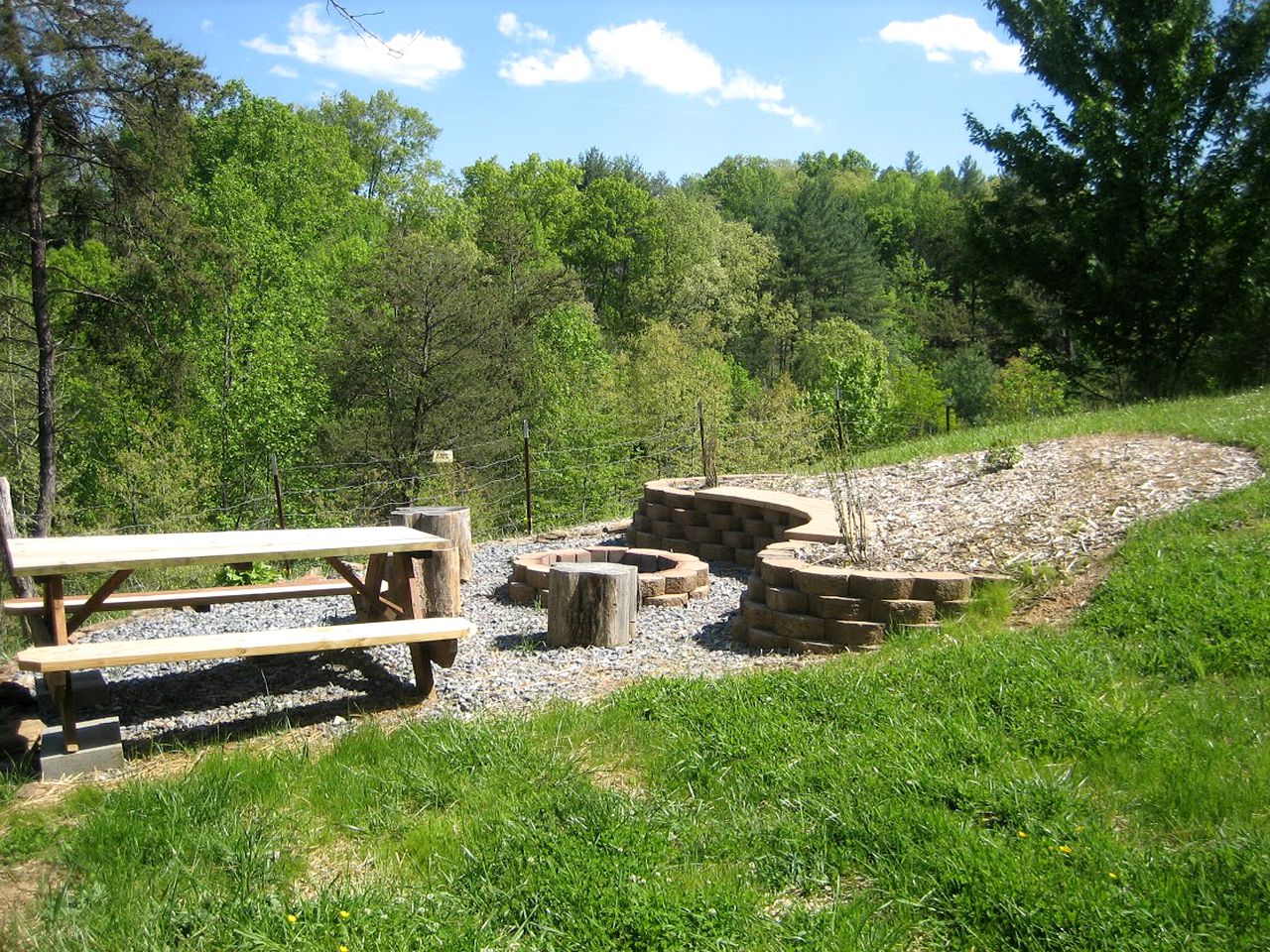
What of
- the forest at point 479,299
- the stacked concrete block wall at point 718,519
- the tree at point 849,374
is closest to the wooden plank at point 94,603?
the stacked concrete block wall at point 718,519

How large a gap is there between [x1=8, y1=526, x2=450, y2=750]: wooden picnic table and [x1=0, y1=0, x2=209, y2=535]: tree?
9.23 metres

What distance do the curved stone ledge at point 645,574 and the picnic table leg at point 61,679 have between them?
3.09 m

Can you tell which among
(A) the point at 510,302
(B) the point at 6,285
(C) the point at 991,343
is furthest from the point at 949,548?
(C) the point at 991,343

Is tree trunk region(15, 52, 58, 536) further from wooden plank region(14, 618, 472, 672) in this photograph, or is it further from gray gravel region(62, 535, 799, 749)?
wooden plank region(14, 618, 472, 672)

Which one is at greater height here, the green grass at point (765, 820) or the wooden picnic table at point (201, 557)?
the wooden picnic table at point (201, 557)

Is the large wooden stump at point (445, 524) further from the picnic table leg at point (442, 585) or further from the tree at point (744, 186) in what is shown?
the tree at point (744, 186)

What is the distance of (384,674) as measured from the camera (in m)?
5.55

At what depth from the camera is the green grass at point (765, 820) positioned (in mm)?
2588

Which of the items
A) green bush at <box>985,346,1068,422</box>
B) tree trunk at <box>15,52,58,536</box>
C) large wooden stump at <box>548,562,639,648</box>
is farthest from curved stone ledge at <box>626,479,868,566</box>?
green bush at <box>985,346,1068,422</box>

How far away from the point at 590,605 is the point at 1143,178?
1417 centimetres

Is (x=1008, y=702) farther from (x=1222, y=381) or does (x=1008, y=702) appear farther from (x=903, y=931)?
(x=1222, y=381)

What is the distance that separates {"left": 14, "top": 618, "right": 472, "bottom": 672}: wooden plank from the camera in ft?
13.3

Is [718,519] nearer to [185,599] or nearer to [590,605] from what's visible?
[590,605]

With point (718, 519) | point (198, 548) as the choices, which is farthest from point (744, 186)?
point (198, 548)
